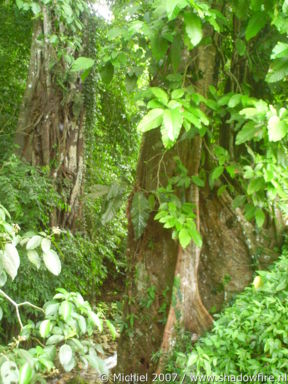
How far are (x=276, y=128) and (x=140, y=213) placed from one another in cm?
135

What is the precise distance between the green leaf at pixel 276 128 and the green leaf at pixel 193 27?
473mm

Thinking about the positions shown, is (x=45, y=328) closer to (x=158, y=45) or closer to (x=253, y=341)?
(x=253, y=341)

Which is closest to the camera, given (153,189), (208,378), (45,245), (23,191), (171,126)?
(45,245)

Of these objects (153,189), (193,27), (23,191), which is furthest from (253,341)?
(23,191)

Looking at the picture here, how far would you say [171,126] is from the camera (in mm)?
1603

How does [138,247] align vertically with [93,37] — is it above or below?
below

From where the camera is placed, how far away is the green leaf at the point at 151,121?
1.66 m

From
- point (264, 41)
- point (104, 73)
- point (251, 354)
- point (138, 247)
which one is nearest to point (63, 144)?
point (138, 247)

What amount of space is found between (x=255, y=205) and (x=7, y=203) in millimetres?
1854

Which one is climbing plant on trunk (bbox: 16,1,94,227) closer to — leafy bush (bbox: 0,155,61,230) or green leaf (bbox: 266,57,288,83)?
leafy bush (bbox: 0,155,61,230)

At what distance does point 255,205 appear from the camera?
2.45 meters

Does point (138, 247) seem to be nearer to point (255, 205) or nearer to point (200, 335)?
point (200, 335)

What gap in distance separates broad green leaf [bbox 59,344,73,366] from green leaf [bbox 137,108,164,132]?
0.85 m

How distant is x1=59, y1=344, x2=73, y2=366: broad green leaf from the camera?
1337 mm
